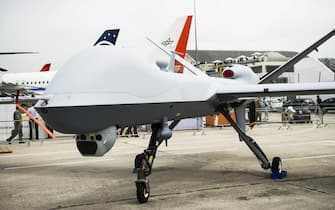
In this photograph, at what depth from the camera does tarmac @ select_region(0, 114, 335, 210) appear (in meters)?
5.99

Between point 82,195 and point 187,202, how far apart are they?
1.93 meters

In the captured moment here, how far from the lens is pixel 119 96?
5.57 meters

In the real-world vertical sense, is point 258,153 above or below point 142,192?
above

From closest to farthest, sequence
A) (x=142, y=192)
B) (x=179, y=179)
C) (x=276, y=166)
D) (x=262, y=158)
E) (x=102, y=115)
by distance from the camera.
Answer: (x=102, y=115)
(x=142, y=192)
(x=276, y=166)
(x=179, y=179)
(x=262, y=158)

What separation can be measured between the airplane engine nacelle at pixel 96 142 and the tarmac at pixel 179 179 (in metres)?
0.88

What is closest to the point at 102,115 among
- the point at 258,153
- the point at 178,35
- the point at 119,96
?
the point at 119,96

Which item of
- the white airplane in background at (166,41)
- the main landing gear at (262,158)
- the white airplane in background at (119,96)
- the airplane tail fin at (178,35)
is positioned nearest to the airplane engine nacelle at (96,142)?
the white airplane in background at (119,96)

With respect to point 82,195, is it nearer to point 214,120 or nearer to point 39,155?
point 39,155

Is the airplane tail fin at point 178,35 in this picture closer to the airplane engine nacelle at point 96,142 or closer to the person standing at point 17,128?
the person standing at point 17,128

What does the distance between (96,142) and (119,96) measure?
75cm

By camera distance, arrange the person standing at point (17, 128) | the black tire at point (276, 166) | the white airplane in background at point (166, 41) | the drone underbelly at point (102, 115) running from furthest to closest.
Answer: the white airplane in background at point (166, 41)
the person standing at point (17, 128)
the black tire at point (276, 166)
the drone underbelly at point (102, 115)

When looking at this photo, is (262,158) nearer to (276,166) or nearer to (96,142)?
(276,166)

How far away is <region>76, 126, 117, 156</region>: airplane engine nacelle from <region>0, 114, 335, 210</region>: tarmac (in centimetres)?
88

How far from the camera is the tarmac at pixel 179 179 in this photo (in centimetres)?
599
